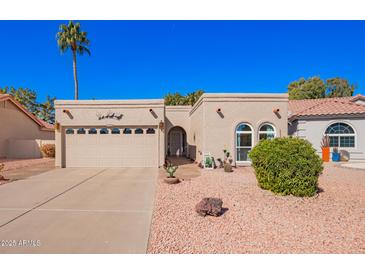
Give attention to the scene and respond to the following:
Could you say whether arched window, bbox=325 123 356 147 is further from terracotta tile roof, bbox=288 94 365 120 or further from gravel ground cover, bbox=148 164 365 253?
gravel ground cover, bbox=148 164 365 253

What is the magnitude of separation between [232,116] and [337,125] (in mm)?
8993

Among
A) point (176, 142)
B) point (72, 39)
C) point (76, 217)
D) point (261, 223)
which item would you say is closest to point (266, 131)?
point (261, 223)

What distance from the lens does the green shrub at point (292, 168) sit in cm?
584

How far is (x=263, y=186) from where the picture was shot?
21.5 ft

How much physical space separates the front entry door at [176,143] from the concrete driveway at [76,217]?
1302 cm

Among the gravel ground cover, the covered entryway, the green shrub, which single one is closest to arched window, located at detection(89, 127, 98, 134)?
the gravel ground cover

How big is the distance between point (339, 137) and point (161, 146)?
1342cm

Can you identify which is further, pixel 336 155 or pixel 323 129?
pixel 323 129

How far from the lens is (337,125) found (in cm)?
1441

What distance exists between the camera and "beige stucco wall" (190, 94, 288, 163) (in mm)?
11874

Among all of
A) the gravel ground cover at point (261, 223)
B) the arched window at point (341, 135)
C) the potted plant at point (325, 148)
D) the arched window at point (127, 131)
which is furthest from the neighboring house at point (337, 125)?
the arched window at point (127, 131)

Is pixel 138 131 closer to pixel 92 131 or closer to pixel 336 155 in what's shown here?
pixel 92 131

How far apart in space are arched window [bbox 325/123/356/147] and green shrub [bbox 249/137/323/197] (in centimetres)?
1107

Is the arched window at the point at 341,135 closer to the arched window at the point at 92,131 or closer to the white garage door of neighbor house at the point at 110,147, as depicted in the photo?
the white garage door of neighbor house at the point at 110,147
